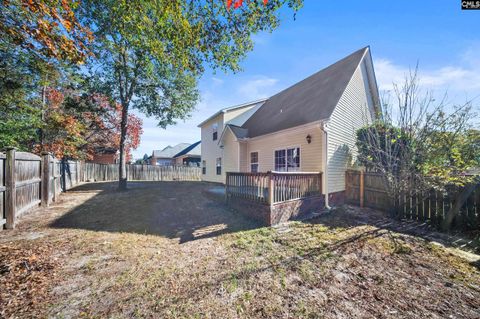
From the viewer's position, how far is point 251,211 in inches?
254

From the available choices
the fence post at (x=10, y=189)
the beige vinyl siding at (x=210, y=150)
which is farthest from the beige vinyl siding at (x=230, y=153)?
the fence post at (x=10, y=189)

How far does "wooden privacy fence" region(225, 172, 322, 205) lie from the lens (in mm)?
5914

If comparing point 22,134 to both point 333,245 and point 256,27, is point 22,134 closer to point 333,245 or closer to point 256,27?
point 256,27

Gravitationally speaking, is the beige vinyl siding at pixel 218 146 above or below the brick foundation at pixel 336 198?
above

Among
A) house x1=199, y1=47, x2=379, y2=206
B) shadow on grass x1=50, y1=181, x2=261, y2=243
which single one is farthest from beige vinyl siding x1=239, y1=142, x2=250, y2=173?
shadow on grass x1=50, y1=181, x2=261, y2=243

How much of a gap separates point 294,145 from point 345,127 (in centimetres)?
262

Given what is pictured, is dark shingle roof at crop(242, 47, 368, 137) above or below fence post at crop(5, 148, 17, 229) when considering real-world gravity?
above

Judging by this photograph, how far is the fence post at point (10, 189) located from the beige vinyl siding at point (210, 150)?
421 inches

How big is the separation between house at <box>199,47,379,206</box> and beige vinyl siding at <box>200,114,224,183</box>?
86cm

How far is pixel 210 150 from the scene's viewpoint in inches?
639

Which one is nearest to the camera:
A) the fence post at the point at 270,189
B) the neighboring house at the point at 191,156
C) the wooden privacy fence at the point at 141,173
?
the fence post at the point at 270,189

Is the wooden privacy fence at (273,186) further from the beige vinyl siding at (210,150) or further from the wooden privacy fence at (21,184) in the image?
the beige vinyl siding at (210,150)

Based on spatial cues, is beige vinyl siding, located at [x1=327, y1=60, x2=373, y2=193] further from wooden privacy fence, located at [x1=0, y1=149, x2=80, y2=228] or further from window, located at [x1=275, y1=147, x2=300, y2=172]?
wooden privacy fence, located at [x1=0, y1=149, x2=80, y2=228]

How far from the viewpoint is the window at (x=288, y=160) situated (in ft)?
29.5
